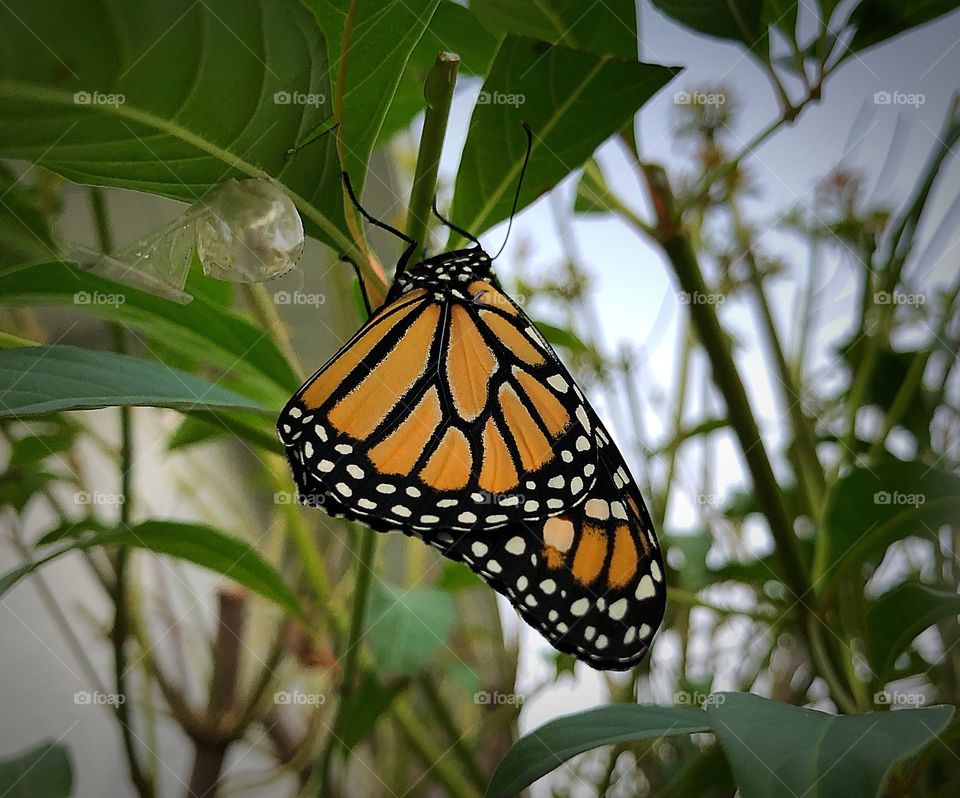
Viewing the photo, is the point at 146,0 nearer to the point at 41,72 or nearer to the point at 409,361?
the point at 41,72

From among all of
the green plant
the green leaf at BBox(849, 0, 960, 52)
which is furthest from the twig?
the green leaf at BBox(849, 0, 960, 52)

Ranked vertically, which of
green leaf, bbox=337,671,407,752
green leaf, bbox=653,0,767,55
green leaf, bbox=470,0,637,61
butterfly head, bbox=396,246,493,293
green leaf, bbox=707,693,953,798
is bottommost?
green leaf, bbox=337,671,407,752

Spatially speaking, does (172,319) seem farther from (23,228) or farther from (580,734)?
(580,734)

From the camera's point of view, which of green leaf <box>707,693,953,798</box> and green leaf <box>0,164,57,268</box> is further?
green leaf <box>0,164,57,268</box>

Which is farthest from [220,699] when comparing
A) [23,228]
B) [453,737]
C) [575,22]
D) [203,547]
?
[575,22]

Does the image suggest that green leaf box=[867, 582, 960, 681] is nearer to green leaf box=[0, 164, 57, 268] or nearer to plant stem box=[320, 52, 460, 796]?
plant stem box=[320, 52, 460, 796]

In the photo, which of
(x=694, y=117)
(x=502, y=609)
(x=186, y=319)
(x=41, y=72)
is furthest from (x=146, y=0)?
(x=502, y=609)

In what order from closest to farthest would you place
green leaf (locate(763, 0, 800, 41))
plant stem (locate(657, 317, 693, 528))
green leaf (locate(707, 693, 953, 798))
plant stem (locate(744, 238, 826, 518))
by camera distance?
green leaf (locate(707, 693, 953, 798)) → green leaf (locate(763, 0, 800, 41)) → plant stem (locate(744, 238, 826, 518)) → plant stem (locate(657, 317, 693, 528))

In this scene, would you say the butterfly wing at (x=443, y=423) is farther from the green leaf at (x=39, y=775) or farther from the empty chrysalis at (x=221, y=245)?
the green leaf at (x=39, y=775)
